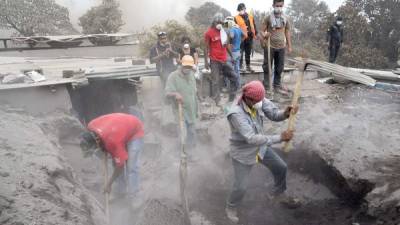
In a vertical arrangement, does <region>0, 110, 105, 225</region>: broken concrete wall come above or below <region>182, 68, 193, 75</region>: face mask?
below

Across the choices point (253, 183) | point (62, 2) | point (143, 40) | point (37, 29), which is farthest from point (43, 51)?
point (62, 2)

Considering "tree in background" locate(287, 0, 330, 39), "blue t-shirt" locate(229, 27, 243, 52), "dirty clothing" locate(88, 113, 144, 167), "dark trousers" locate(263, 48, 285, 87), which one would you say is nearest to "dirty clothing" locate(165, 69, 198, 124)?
"dirty clothing" locate(88, 113, 144, 167)

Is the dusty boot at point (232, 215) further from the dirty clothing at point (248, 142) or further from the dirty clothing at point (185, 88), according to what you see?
the dirty clothing at point (185, 88)

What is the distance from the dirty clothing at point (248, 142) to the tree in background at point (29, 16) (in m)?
23.2

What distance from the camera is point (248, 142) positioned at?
158 inches

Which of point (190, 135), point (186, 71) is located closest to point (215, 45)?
point (186, 71)

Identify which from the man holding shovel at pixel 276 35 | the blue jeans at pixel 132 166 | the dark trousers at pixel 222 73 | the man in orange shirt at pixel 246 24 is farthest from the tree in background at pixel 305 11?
the blue jeans at pixel 132 166

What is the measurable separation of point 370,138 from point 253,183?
76.5 inches

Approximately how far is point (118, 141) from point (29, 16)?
75.6 feet

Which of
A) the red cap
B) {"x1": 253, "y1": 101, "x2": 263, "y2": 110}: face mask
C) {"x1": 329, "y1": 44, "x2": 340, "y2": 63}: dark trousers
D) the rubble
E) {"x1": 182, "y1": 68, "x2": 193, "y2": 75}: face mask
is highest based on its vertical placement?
{"x1": 329, "y1": 44, "x2": 340, "y2": 63}: dark trousers

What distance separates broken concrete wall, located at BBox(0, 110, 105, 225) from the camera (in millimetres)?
3103

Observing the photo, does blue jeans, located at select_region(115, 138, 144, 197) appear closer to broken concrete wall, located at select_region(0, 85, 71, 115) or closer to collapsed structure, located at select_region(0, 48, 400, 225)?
collapsed structure, located at select_region(0, 48, 400, 225)

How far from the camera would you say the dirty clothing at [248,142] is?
402 cm

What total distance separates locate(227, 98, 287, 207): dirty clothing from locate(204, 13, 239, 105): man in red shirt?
124 inches
